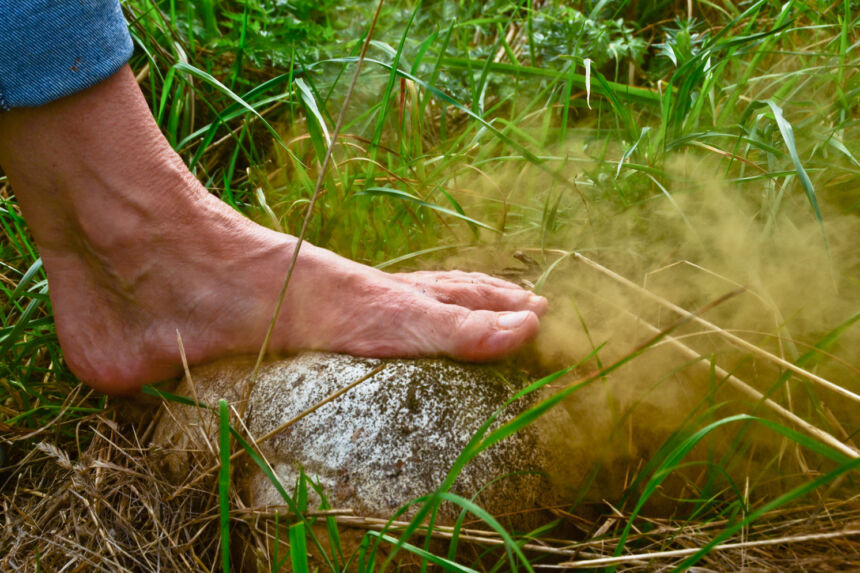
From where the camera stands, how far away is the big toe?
131 cm

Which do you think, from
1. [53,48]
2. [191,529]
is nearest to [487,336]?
[191,529]

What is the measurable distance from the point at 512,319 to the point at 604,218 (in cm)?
47

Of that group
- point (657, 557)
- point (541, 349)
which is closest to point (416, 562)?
Answer: point (657, 557)

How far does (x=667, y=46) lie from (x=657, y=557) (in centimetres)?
150

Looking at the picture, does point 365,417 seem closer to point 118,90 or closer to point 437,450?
point 437,450

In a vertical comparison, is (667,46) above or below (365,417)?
above

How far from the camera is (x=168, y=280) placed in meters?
1.43

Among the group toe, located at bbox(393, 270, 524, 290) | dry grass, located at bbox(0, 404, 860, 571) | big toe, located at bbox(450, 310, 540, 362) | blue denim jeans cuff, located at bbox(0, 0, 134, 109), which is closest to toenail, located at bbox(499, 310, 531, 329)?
big toe, located at bbox(450, 310, 540, 362)

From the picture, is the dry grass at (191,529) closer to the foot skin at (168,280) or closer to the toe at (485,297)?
the foot skin at (168,280)

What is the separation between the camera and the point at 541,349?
1390mm

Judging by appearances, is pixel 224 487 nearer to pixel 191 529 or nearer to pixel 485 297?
pixel 191 529

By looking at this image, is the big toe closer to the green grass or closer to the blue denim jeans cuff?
the green grass

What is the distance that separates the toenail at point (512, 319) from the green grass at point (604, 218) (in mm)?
87

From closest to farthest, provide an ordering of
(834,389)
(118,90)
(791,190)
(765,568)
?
1. (765,568)
2. (834,389)
3. (118,90)
4. (791,190)
